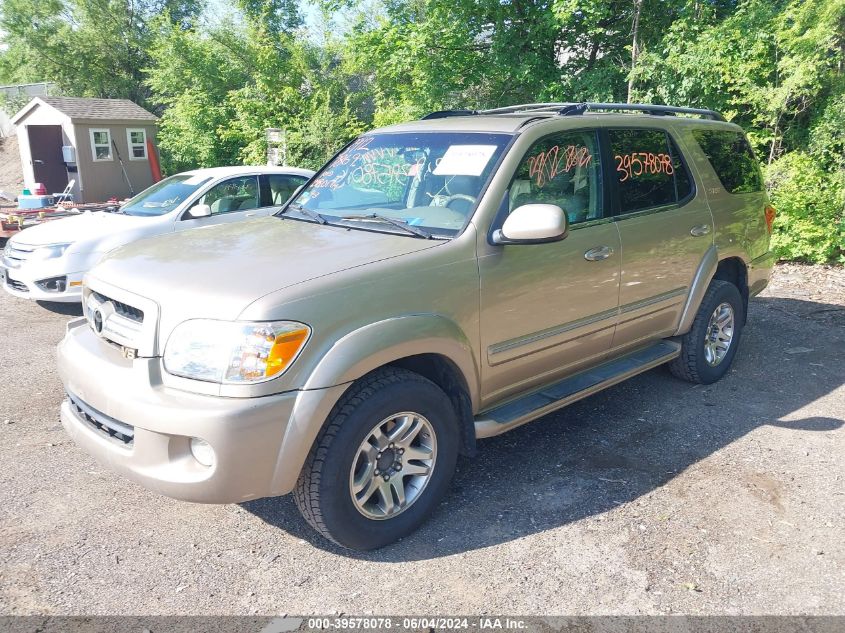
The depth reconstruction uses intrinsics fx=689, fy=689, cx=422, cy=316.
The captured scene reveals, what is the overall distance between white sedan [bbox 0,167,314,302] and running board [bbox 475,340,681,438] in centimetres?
458

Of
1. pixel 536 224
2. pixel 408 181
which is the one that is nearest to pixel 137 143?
pixel 408 181

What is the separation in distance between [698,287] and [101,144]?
59.6ft

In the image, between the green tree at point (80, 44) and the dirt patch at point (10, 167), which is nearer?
the dirt patch at point (10, 167)

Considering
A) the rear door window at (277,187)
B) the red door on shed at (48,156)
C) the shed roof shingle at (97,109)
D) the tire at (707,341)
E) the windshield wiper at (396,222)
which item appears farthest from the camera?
the red door on shed at (48,156)

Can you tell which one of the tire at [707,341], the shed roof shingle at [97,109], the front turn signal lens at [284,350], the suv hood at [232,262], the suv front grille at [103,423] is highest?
the shed roof shingle at [97,109]

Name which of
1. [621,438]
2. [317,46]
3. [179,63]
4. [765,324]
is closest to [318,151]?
[317,46]

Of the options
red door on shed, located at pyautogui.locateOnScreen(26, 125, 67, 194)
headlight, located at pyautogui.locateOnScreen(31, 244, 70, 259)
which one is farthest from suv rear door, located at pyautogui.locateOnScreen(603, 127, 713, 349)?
red door on shed, located at pyautogui.locateOnScreen(26, 125, 67, 194)

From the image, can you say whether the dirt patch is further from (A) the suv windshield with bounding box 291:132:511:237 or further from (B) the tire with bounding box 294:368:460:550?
(B) the tire with bounding box 294:368:460:550

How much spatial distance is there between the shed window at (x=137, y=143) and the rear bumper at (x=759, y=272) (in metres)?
18.2

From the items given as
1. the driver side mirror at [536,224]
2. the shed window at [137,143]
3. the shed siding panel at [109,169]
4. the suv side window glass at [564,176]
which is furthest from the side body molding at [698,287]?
the shed window at [137,143]

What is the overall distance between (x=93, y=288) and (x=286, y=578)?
1.69m

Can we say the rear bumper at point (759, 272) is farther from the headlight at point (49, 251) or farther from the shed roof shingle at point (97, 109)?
the shed roof shingle at point (97, 109)

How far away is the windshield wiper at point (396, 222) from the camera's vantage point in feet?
11.5

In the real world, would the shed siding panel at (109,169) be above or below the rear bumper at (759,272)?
above
